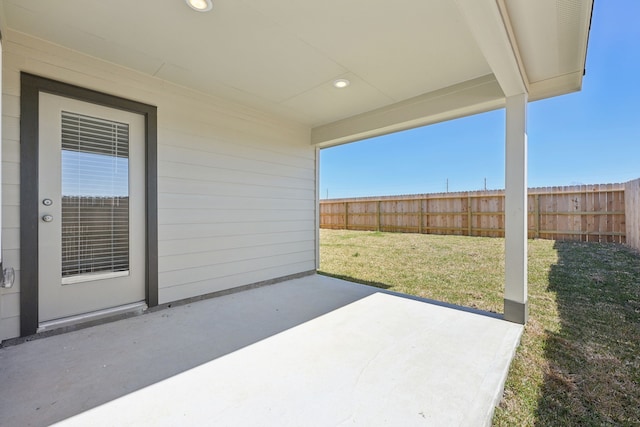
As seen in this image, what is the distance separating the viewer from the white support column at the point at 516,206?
2492 mm

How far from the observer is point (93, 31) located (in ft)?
6.86

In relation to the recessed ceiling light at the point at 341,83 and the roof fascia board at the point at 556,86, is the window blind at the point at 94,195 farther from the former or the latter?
the roof fascia board at the point at 556,86

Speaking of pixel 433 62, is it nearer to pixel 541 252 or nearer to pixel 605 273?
pixel 605 273

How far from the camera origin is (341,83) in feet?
9.48

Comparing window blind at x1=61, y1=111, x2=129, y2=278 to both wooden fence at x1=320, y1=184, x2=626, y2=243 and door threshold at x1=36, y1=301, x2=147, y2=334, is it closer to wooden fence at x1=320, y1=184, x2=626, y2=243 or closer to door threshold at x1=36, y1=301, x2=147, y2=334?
door threshold at x1=36, y1=301, x2=147, y2=334

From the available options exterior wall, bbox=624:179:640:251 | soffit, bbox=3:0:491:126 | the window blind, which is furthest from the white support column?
exterior wall, bbox=624:179:640:251

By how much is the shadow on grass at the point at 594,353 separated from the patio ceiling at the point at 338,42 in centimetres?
220

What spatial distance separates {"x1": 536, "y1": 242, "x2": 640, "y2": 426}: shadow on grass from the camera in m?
1.46

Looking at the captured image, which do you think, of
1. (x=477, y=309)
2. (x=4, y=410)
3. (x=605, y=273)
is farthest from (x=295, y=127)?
(x=605, y=273)

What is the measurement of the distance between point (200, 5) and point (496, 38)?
195 cm

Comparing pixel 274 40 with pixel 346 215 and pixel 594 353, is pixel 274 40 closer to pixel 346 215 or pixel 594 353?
pixel 594 353

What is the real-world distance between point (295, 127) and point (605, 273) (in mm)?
5220

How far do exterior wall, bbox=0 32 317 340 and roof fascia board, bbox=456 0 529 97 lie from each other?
2.74 m

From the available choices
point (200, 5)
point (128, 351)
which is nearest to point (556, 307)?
point (128, 351)
